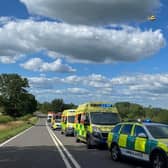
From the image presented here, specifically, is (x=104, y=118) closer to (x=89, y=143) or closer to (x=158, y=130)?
(x=89, y=143)

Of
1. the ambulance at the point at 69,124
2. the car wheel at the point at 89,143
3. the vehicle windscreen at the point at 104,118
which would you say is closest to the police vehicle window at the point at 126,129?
the car wheel at the point at 89,143

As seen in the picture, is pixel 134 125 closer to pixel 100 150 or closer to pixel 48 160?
pixel 48 160

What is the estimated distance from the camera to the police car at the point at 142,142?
11.9 meters

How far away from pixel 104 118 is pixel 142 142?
892 cm

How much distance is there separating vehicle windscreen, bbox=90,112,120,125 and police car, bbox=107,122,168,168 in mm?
5433

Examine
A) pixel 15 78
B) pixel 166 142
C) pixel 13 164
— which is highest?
pixel 15 78

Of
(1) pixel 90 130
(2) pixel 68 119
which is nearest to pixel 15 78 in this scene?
(2) pixel 68 119

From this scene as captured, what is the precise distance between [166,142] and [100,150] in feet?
28.6

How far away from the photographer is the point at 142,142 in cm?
1302

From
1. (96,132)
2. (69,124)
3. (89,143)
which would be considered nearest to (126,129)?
(96,132)

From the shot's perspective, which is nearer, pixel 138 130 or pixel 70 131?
pixel 138 130

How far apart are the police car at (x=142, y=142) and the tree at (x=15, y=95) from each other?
345 ft

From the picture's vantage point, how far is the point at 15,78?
401 ft

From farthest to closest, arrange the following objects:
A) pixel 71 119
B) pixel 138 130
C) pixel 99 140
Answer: pixel 71 119 < pixel 99 140 < pixel 138 130
